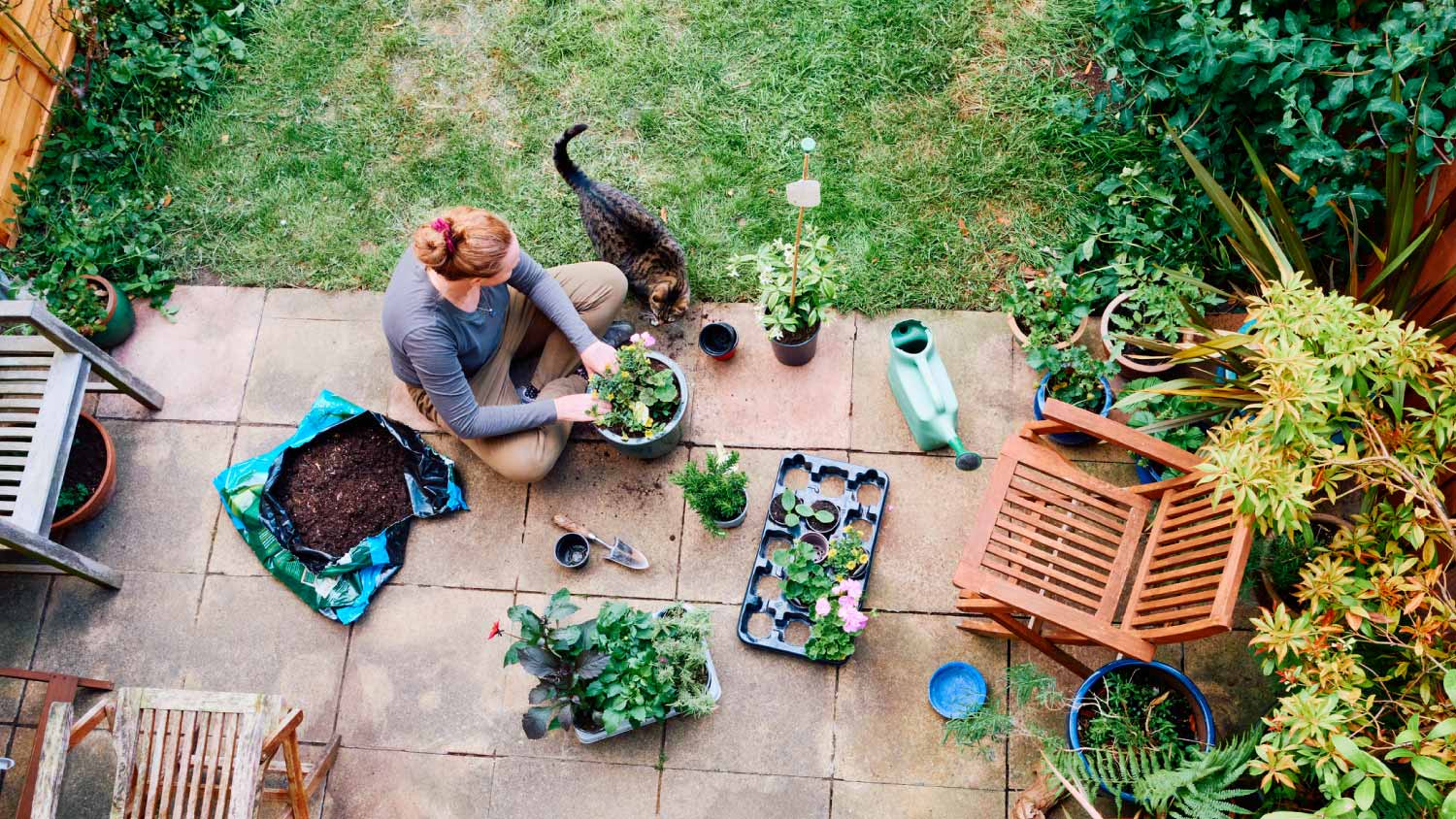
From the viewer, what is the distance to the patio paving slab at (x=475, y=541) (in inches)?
147

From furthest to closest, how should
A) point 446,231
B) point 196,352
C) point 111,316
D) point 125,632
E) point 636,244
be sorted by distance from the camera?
point 196,352
point 111,316
point 636,244
point 125,632
point 446,231

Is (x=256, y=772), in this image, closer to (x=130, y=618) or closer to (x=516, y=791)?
(x=516, y=791)

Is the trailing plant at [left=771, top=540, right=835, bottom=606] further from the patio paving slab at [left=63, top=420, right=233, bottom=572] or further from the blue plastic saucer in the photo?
the patio paving slab at [left=63, top=420, right=233, bottom=572]

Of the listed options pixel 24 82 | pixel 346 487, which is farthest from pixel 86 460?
pixel 24 82

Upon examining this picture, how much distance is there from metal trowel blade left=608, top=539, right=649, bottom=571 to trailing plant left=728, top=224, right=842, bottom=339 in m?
0.99

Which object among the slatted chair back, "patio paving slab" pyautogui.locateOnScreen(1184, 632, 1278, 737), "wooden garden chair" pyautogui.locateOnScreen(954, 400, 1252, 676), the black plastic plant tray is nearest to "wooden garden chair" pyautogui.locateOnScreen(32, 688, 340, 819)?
the slatted chair back

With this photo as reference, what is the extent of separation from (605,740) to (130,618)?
197cm

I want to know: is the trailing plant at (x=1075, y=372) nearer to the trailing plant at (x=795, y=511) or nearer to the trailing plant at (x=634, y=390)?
the trailing plant at (x=795, y=511)

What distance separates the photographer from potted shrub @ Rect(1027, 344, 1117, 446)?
140 inches

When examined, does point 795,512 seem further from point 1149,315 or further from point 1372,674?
point 1372,674

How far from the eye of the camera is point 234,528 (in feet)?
12.6

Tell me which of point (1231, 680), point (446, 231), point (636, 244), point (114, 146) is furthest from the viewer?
point (114, 146)

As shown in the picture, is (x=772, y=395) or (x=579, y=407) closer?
(x=579, y=407)

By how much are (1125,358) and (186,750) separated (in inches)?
138
